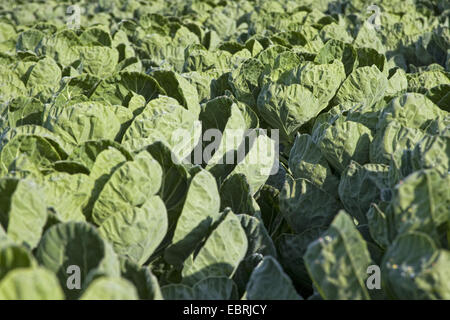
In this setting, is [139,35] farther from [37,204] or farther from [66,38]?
[37,204]

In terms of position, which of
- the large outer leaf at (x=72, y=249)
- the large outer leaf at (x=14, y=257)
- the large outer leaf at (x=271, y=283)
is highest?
the large outer leaf at (x=14, y=257)

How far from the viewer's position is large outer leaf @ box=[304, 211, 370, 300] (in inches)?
47.8

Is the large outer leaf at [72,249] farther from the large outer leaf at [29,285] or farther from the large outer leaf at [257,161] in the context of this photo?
the large outer leaf at [257,161]

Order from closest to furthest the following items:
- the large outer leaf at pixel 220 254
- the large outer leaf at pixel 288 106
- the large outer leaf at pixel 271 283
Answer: the large outer leaf at pixel 271 283 < the large outer leaf at pixel 220 254 < the large outer leaf at pixel 288 106

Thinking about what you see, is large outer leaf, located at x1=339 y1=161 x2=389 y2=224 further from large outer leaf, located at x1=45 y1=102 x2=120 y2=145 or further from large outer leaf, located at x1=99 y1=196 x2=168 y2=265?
large outer leaf, located at x1=45 y1=102 x2=120 y2=145

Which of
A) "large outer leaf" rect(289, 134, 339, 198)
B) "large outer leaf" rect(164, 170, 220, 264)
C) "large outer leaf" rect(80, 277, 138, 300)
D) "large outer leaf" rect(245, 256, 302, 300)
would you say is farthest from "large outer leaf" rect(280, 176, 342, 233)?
"large outer leaf" rect(80, 277, 138, 300)

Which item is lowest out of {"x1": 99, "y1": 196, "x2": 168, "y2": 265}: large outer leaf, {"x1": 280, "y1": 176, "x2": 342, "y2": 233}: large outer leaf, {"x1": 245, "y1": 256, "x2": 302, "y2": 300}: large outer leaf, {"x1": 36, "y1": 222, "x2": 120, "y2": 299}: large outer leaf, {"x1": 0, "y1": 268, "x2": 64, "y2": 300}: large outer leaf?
{"x1": 280, "y1": 176, "x2": 342, "y2": 233}: large outer leaf

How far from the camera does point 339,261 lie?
122 centimetres

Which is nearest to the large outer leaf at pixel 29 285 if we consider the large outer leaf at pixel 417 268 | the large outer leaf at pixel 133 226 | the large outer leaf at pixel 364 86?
the large outer leaf at pixel 133 226

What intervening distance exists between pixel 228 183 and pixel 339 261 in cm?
75

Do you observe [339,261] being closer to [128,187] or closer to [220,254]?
[220,254]

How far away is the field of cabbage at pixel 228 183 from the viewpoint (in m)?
1.27

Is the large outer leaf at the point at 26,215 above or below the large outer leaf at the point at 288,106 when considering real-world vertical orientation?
above
